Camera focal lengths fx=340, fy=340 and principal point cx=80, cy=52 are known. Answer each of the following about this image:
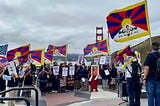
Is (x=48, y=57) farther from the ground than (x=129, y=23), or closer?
farther from the ground

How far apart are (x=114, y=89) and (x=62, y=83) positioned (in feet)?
10.5

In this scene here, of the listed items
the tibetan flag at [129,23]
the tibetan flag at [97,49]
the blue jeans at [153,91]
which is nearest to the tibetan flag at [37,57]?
the tibetan flag at [97,49]

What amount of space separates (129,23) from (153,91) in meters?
2.79

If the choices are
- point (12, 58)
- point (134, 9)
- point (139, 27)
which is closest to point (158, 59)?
point (139, 27)

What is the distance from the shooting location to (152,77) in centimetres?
734

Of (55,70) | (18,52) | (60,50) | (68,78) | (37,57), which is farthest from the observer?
(60,50)

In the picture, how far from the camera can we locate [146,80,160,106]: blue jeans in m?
7.31

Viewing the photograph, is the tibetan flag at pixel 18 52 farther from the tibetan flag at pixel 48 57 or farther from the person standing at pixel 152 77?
the person standing at pixel 152 77

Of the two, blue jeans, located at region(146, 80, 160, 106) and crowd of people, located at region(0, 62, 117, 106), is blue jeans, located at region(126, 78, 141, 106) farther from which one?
crowd of people, located at region(0, 62, 117, 106)

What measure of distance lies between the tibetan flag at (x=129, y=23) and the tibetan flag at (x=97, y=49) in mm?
12014

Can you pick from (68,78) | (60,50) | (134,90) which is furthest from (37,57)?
(134,90)

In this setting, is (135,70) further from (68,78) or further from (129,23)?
(68,78)

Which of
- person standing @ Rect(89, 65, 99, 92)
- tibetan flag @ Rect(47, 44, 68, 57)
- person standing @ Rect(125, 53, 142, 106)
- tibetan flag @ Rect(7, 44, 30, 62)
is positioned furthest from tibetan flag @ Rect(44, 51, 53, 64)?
person standing @ Rect(125, 53, 142, 106)

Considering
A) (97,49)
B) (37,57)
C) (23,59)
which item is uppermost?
(97,49)
